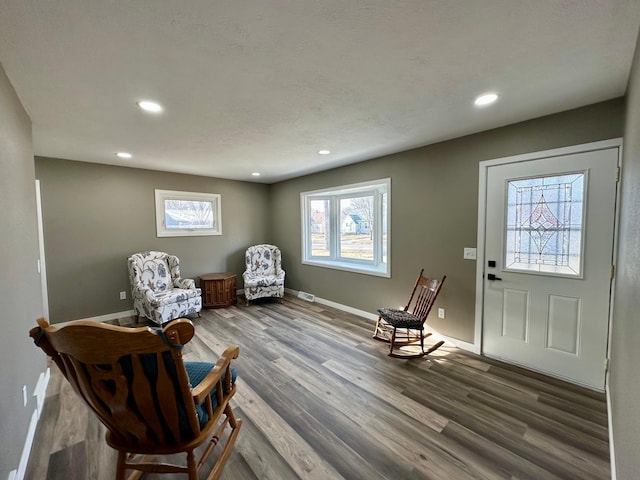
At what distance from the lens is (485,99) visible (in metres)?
2.03

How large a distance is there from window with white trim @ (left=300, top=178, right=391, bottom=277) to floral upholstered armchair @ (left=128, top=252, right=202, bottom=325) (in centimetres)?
208

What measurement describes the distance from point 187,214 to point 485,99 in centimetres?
458

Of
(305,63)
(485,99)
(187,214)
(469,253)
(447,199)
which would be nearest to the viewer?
(305,63)

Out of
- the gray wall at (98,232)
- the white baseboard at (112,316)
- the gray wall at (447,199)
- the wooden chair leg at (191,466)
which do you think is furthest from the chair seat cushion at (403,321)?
the white baseboard at (112,316)

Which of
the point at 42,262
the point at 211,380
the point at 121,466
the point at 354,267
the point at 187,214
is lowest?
the point at 121,466

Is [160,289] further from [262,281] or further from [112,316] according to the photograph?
[262,281]

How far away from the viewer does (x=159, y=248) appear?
4438 millimetres

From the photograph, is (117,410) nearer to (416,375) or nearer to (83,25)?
(83,25)

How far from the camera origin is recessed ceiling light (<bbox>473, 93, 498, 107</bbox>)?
1970 millimetres

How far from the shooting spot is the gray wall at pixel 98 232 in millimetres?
3590

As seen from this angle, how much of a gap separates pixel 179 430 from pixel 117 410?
0.91 ft

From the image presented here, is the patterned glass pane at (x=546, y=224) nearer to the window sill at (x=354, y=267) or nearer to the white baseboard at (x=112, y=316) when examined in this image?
the window sill at (x=354, y=267)

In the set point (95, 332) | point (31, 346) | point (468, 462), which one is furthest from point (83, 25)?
point (468, 462)

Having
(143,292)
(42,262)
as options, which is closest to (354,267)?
(143,292)
